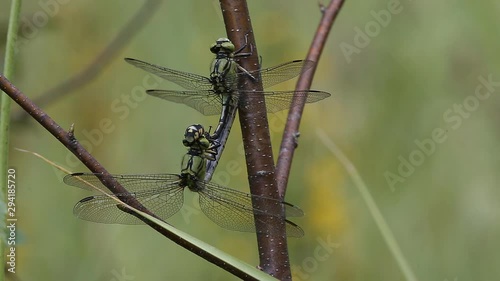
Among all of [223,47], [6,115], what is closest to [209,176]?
[223,47]

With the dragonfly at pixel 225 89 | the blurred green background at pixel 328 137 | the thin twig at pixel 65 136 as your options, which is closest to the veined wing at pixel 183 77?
the dragonfly at pixel 225 89

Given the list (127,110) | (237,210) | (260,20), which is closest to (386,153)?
(260,20)

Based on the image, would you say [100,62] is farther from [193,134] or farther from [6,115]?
[6,115]

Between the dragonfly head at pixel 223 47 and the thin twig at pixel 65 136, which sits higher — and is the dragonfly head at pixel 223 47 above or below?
above

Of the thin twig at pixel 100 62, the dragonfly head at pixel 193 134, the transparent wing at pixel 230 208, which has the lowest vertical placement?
the transparent wing at pixel 230 208

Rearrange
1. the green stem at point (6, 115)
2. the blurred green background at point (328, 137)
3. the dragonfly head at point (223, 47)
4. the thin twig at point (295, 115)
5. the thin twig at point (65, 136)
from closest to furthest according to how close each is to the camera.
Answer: the thin twig at point (65, 136)
the green stem at point (6, 115)
the dragonfly head at point (223, 47)
the thin twig at point (295, 115)
the blurred green background at point (328, 137)

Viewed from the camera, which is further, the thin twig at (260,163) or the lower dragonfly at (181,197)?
the lower dragonfly at (181,197)

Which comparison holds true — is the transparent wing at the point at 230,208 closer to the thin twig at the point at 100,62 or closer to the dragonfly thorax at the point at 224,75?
the dragonfly thorax at the point at 224,75

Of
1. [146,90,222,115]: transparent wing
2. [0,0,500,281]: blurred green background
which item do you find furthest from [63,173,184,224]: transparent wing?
[0,0,500,281]: blurred green background
